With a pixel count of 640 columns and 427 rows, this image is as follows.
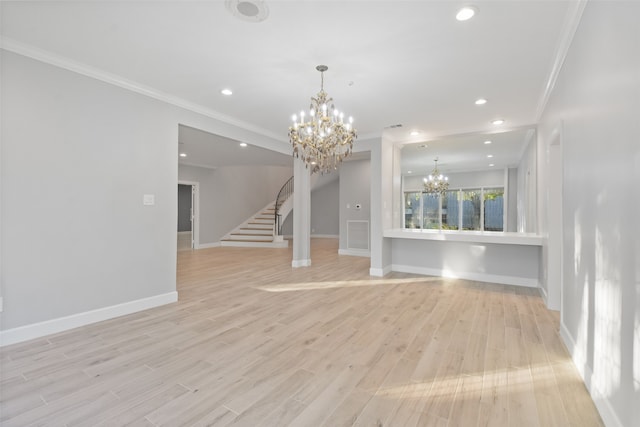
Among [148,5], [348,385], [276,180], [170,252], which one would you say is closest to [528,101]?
[348,385]

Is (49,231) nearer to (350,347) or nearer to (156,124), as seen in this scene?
(156,124)

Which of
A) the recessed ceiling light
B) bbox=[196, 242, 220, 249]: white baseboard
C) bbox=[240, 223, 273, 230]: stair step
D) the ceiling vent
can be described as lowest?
bbox=[196, 242, 220, 249]: white baseboard

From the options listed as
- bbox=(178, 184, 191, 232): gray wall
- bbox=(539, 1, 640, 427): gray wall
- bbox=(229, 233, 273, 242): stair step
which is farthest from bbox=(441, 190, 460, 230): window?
bbox=(178, 184, 191, 232): gray wall

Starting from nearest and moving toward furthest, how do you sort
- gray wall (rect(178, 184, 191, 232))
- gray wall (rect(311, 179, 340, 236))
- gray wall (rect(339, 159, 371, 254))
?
gray wall (rect(339, 159, 371, 254)) < gray wall (rect(311, 179, 340, 236)) < gray wall (rect(178, 184, 191, 232))

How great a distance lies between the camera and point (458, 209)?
10.2m

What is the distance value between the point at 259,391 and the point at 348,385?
62cm

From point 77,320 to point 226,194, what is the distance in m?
7.47

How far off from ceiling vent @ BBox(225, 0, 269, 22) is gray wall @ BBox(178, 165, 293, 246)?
753 centimetres

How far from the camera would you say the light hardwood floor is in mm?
1714

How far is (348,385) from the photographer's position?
78.6 inches

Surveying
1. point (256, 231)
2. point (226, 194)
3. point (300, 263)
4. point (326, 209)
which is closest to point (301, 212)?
point (300, 263)

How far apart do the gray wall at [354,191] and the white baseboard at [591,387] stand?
5.76 metres

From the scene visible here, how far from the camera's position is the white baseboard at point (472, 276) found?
186 inches

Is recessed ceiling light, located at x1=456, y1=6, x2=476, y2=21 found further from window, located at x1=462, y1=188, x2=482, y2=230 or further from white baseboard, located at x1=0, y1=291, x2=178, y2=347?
window, located at x1=462, y1=188, x2=482, y2=230
